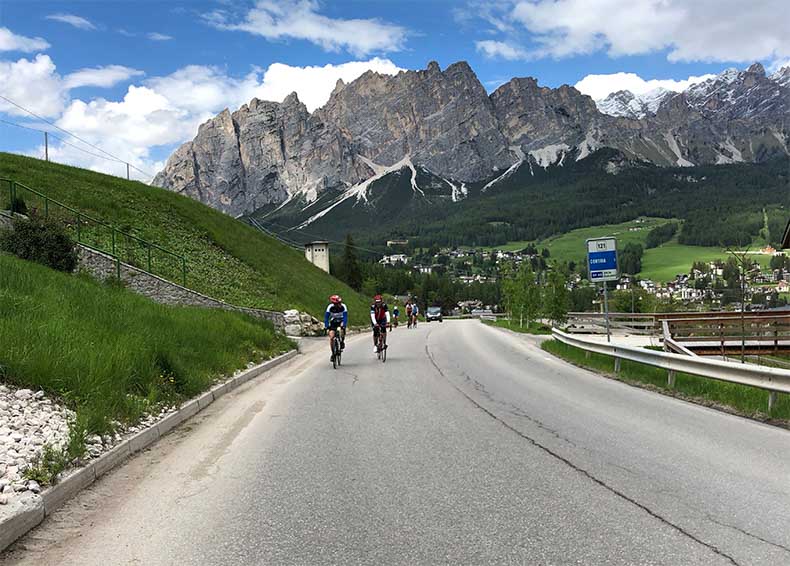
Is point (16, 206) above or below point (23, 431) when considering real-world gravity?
above

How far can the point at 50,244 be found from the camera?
62.0 feet

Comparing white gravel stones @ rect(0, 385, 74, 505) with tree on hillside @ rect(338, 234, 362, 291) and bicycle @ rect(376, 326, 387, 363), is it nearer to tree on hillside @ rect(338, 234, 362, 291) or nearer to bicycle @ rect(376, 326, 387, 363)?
bicycle @ rect(376, 326, 387, 363)

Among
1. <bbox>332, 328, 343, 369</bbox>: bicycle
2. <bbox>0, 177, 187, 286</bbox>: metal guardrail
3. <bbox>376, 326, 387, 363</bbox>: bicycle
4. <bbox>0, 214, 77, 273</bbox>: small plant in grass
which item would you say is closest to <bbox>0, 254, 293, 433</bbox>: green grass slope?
<bbox>332, 328, 343, 369</bbox>: bicycle

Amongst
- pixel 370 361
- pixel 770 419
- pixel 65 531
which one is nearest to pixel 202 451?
pixel 65 531

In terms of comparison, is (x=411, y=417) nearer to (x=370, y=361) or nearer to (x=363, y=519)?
(x=363, y=519)

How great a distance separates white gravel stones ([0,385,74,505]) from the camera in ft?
17.7

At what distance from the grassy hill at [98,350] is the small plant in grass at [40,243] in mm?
4122

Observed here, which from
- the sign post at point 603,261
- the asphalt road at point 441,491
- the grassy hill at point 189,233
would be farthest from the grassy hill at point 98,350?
the grassy hill at point 189,233

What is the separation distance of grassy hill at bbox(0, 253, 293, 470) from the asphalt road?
0.92 meters

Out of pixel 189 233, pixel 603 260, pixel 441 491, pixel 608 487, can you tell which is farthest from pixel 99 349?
pixel 189 233

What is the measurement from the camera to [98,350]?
9.34 m

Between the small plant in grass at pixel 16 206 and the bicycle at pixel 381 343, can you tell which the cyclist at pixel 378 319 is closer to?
the bicycle at pixel 381 343

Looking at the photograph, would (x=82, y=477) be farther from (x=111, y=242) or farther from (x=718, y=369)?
(x=111, y=242)

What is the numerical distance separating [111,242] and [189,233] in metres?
10.6
